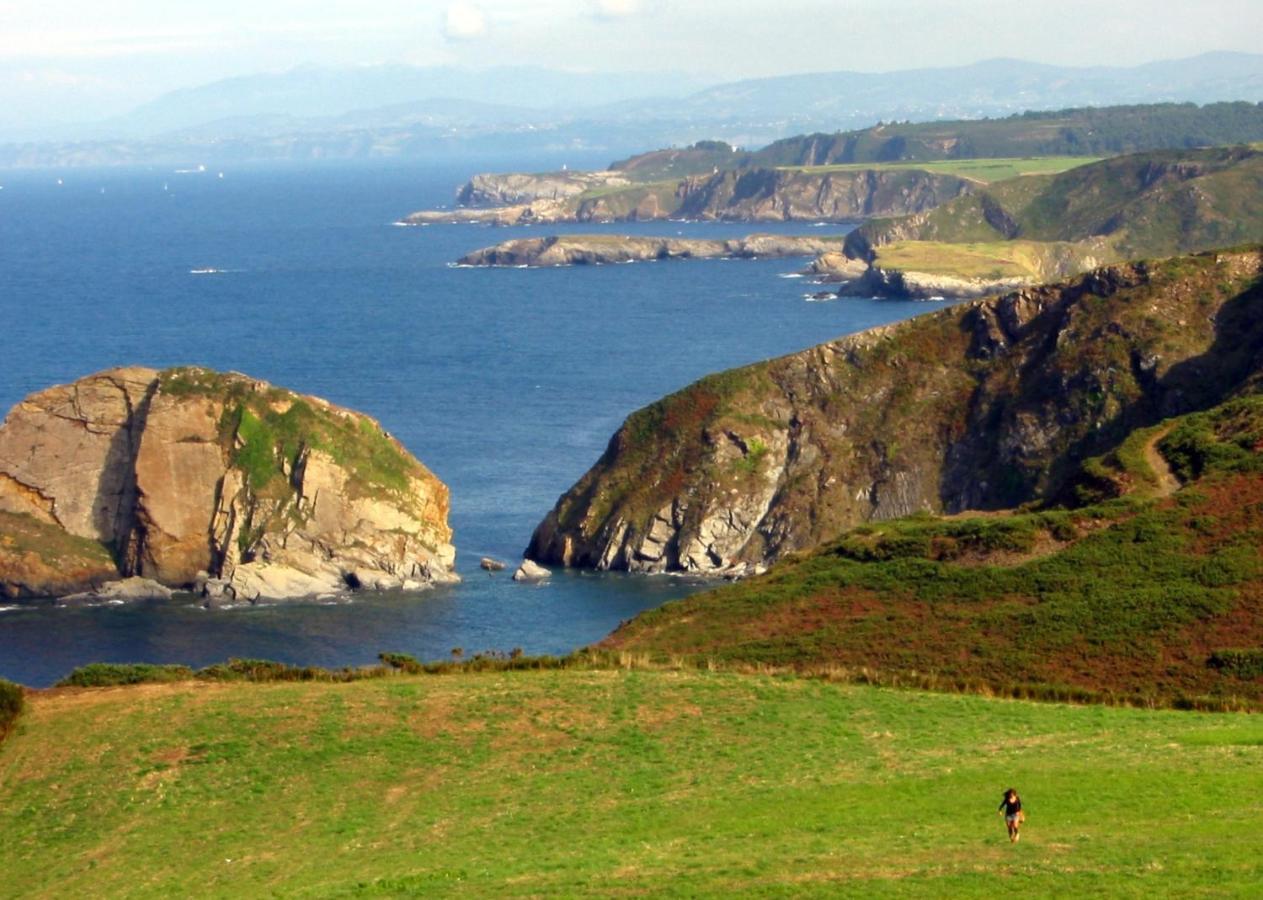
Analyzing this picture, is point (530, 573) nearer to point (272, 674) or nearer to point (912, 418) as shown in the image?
point (912, 418)

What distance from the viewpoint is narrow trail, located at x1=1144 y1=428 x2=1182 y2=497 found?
59625mm

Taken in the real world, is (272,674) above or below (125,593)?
above

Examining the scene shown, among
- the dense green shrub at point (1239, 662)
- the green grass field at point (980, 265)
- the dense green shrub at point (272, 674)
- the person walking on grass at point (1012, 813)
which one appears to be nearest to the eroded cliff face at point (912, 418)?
the dense green shrub at point (1239, 662)

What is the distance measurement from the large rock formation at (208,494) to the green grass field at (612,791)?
33350 millimetres

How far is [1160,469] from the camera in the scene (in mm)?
61688

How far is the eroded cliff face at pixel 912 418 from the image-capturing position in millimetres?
83500

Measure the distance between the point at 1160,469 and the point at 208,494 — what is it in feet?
131

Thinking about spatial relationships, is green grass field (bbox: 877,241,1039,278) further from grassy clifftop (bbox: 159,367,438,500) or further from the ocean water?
grassy clifftop (bbox: 159,367,438,500)

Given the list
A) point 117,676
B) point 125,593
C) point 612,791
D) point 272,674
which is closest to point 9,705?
point 117,676

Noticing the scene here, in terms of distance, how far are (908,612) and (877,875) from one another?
27.8 m

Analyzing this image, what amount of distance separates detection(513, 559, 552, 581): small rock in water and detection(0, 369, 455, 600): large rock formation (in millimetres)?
2871

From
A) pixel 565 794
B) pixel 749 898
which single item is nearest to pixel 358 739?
pixel 565 794

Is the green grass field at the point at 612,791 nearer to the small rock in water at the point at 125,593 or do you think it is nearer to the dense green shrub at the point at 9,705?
the dense green shrub at the point at 9,705

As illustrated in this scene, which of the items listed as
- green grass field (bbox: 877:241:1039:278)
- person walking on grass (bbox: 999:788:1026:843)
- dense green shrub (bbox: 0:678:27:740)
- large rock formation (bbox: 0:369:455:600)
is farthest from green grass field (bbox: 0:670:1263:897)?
green grass field (bbox: 877:241:1039:278)
